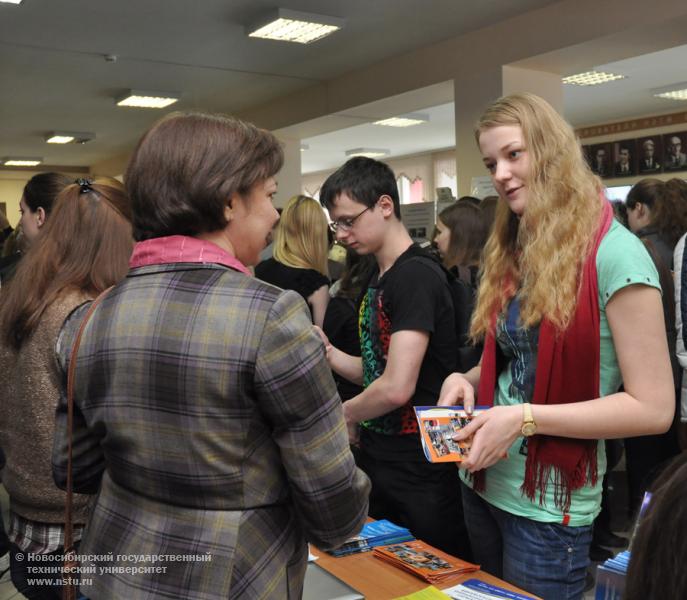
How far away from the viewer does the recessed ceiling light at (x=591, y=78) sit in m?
7.78

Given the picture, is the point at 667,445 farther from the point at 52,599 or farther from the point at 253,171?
the point at 253,171

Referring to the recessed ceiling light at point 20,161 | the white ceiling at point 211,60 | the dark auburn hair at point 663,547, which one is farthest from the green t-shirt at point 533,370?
the recessed ceiling light at point 20,161

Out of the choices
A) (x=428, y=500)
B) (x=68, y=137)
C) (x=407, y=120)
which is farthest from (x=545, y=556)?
(x=68, y=137)

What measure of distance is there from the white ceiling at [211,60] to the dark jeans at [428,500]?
4208 mm

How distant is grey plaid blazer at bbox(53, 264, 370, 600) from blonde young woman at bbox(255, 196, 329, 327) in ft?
7.77

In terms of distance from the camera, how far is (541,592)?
1.41m

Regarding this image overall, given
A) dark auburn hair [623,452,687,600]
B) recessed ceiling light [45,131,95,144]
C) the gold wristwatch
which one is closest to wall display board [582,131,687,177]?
recessed ceiling light [45,131,95,144]

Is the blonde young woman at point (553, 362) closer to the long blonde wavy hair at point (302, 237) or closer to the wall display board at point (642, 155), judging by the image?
the long blonde wavy hair at point (302, 237)

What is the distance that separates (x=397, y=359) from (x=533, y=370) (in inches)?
18.3

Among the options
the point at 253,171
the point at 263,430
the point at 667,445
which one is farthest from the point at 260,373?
the point at 667,445

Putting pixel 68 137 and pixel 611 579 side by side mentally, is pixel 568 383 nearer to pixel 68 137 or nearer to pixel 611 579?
pixel 611 579

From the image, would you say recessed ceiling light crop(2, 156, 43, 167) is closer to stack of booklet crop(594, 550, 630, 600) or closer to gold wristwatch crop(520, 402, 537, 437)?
gold wristwatch crop(520, 402, 537, 437)

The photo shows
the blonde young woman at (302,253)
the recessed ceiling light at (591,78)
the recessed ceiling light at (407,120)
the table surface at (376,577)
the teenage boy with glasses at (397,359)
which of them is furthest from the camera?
the recessed ceiling light at (407,120)

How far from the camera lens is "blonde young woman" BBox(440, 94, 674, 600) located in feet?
4.31
